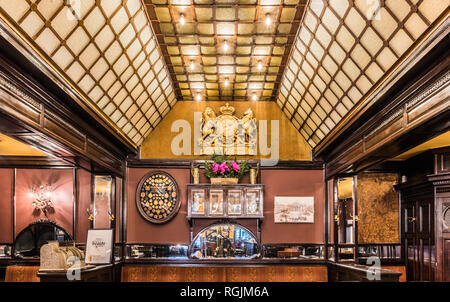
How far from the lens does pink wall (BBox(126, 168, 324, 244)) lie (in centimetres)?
964

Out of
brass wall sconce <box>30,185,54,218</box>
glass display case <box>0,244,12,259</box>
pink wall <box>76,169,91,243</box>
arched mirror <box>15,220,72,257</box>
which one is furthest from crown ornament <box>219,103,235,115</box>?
glass display case <box>0,244,12,259</box>

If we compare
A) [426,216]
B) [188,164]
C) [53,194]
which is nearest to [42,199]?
[53,194]

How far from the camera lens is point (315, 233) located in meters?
9.66

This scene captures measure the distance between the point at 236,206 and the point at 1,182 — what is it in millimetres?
5194

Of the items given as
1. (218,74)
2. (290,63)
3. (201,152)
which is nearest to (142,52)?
(218,74)

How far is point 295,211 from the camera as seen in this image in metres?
9.71

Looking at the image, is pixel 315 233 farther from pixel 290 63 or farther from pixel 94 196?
pixel 94 196

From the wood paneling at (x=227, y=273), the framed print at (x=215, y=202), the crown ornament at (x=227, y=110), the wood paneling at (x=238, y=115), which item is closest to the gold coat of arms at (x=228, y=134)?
the crown ornament at (x=227, y=110)

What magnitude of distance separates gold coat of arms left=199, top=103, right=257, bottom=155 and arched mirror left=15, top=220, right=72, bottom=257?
11.9ft

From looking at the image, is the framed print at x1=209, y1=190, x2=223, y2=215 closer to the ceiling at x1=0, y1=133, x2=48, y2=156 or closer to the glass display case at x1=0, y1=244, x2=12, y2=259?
the ceiling at x1=0, y1=133, x2=48, y2=156

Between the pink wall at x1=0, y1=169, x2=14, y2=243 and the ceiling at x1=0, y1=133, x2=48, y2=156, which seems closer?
the ceiling at x1=0, y1=133, x2=48, y2=156

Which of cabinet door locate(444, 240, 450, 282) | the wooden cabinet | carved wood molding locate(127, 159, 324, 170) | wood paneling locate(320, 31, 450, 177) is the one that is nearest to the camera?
wood paneling locate(320, 31, 450, 177)

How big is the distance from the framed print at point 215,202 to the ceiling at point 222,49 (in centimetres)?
209

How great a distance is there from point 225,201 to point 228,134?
1.60 m
